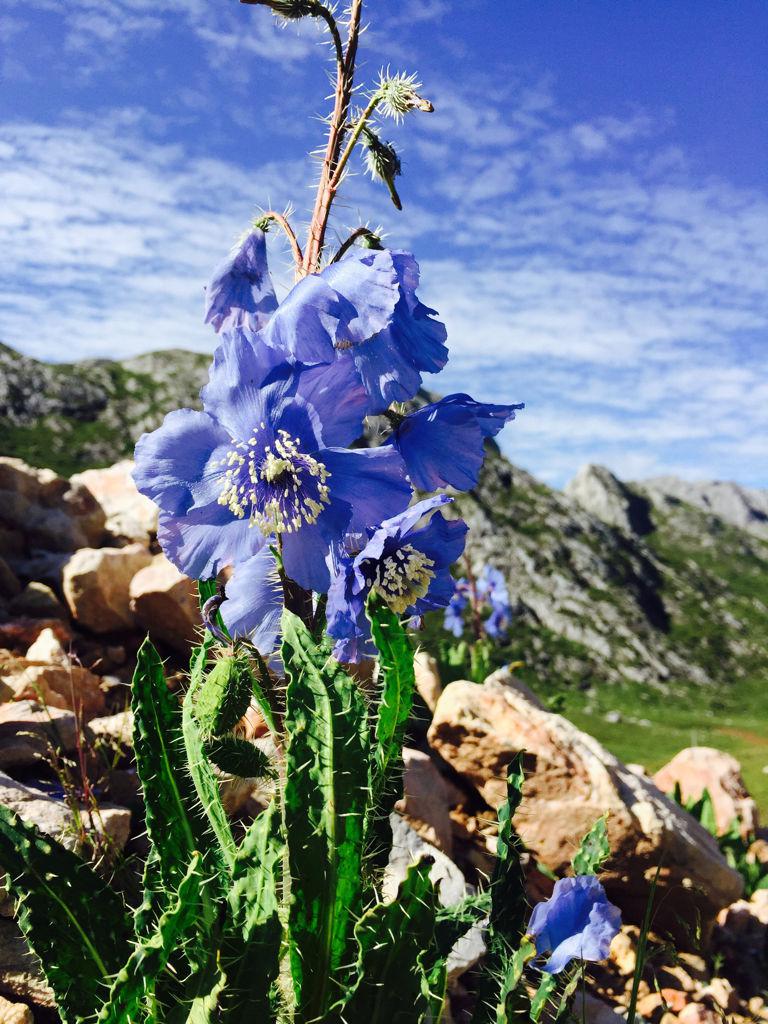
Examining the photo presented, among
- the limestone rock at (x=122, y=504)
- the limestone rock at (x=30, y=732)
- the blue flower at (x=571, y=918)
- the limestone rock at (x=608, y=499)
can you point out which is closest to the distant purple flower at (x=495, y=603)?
the limestone rock at (x=122, y=504)

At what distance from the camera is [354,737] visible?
1.74m

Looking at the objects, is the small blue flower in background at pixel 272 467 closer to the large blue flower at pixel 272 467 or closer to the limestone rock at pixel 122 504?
the large blue flower at pixel 272 467

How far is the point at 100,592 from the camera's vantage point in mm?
5102

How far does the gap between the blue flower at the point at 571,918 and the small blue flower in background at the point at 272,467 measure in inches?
42.6

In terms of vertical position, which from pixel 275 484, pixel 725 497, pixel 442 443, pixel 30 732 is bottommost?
pixel 30 732

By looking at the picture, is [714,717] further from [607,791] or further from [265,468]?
[265,468]

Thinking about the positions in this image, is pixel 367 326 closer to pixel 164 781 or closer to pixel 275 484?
pixel 275 484

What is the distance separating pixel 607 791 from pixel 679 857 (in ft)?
1.76

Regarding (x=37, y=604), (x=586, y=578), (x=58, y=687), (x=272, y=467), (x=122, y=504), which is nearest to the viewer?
(x=272, y=467)

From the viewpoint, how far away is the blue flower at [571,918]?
6.63 feet

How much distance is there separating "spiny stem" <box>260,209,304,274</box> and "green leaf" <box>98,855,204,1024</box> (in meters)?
1.35

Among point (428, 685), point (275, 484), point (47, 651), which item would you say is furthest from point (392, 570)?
point (428, 685)

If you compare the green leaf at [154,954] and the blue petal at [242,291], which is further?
the blue petal at [242,291]

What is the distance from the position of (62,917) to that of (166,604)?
2.94 meters
